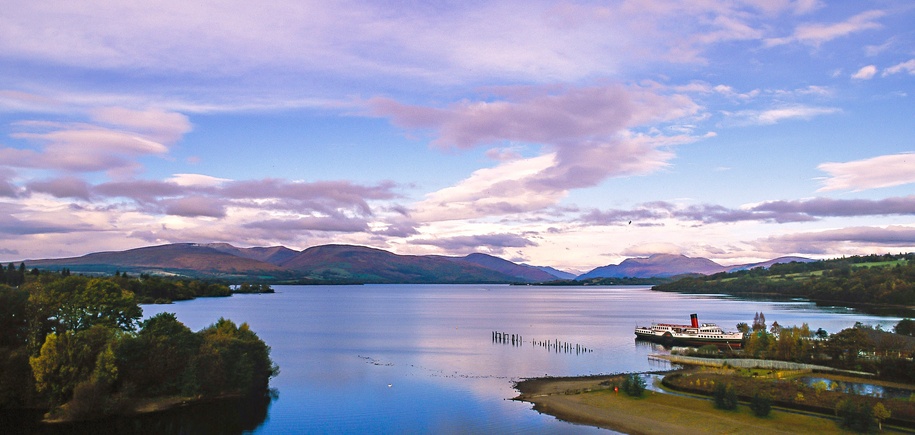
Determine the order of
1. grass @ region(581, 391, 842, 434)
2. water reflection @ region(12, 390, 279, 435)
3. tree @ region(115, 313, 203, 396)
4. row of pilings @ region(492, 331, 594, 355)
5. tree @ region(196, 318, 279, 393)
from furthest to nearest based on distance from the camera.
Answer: row of pilings @ region(492, 331, 594, 355), tree @ region(196, 318, 279, 393), tree @ region(115, 313, 203, 396), water reflection @ region(12, 390, 279, 435), grass @ region(581, 391, 842, 434)

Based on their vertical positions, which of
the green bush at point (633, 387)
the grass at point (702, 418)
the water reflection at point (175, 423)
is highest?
the green bush at point (633, 387)

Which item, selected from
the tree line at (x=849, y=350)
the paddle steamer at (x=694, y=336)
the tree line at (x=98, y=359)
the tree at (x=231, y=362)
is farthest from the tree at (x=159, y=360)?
the paddle steamer at (x=694, y=336)

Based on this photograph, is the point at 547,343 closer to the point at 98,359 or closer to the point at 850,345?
the point at 850,345

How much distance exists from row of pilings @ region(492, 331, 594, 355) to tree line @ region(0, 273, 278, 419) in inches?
2169

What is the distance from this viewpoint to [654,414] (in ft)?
182

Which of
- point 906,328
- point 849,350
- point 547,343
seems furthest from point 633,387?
point 906,328

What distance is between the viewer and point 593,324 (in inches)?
6383

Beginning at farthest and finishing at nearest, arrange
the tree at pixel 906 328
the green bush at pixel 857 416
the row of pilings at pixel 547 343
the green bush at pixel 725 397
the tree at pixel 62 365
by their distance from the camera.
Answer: the row of pilings at pixel 547 343
the tree at pixel 906 328
the tree at pixel 62 365
the green bush at pixel 725 397
the green bush at pixel 857 416

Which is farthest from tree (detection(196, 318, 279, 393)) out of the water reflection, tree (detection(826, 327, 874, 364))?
tree (detection(826, 327, 874, 364))

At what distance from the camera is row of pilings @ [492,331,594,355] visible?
4173 inches

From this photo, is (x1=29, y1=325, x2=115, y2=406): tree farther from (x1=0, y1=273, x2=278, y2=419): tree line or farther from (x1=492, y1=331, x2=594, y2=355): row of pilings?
(x1=492, y1=331, x2=594, y2=355): row of pilings

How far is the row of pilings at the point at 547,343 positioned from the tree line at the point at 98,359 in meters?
55.1

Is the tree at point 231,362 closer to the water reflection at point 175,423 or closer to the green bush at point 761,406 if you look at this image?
the water reflection at point 175,423

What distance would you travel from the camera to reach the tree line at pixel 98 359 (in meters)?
55.7
